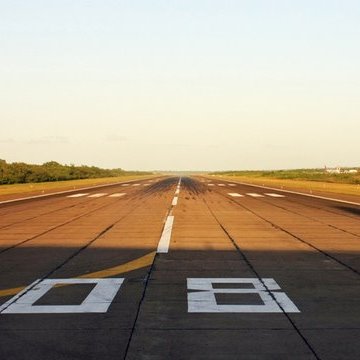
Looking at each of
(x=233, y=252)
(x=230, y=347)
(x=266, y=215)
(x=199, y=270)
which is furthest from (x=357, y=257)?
(x=266, y=215)

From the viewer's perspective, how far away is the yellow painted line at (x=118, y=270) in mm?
7902

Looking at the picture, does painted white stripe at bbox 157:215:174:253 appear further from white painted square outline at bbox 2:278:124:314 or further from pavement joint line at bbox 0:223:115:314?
white painted square outline at bbox 2:278:124:314

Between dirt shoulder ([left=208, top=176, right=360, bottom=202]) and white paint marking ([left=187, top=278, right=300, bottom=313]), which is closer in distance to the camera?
white paint marking ([left=187, top=278, right=300, bottom=313])

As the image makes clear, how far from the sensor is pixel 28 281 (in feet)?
28.2

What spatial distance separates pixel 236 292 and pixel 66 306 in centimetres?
243

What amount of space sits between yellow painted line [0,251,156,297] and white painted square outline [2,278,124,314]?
0.69 feet

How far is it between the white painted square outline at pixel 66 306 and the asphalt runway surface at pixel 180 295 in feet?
0.05

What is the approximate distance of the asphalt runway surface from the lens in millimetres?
5348

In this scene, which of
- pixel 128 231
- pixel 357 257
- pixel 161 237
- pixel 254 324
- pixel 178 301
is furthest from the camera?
pixel 128 231

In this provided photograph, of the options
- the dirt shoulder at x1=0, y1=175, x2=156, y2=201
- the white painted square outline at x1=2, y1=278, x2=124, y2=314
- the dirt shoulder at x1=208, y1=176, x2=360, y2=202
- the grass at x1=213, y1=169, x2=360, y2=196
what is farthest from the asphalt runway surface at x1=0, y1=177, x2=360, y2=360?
the grass at x1=213, y1=169, x2=360, y2=196

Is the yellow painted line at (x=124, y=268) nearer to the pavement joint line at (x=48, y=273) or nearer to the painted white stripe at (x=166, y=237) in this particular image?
the pavement joint line at (x=48, y=273)

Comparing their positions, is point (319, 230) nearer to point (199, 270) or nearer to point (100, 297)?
point (199, 270)

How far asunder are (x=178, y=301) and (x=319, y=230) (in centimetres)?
993

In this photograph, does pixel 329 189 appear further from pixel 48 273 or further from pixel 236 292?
pixel 236 292
